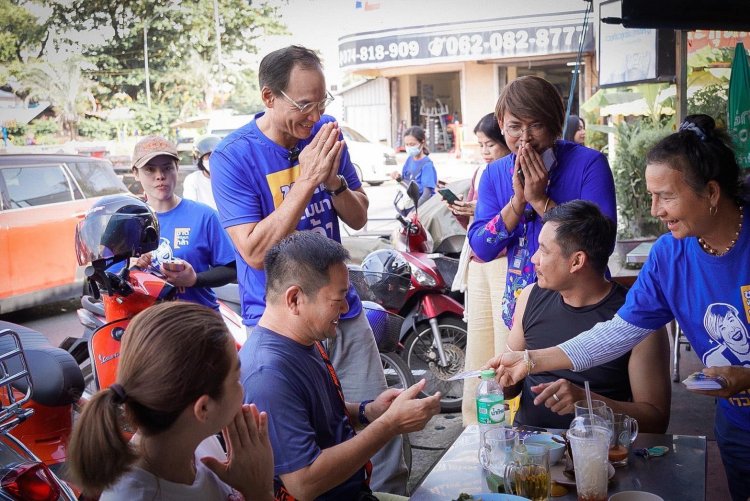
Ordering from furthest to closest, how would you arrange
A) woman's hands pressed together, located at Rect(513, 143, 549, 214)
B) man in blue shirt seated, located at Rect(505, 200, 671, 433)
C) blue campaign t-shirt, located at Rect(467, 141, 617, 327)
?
blue campaign t-shirt, located at Rect(467, 141, 617, 327) < woman's hands pressed together, located at Rect(513, 143, 549, 214) < man in blue shirt seated, located at Rect(505, 200, 671, 433)

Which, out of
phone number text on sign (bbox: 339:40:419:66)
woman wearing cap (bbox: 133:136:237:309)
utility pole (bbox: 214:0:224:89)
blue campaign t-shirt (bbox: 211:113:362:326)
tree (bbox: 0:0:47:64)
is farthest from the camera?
Answer: phone number text on sign (bbox: 339:40:419:66)

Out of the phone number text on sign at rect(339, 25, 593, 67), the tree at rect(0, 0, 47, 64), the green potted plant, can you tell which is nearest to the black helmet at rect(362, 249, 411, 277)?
the green potted plant

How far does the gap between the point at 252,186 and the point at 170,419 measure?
1.39 meters

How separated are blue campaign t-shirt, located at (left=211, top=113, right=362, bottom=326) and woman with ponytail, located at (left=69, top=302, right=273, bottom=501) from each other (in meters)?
1.12

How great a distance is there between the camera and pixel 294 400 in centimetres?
216

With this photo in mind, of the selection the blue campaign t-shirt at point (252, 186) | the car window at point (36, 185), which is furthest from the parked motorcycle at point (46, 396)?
the car window at point (36, 185)

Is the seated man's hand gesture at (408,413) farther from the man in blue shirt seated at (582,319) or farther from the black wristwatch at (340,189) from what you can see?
the black wristwatch at (340,189)

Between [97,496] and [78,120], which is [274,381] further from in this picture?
[78,120]

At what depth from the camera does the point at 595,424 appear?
220 cm

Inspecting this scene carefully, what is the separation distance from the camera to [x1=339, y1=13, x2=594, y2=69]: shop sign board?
17469mm

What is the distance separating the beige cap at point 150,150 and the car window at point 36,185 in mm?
5003

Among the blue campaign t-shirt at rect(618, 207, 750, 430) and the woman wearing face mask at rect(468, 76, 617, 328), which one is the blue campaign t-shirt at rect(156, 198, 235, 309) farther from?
the blue campaign t-shirt at rect(618, 207, 750, 430)

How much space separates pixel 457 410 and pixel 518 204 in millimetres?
2382

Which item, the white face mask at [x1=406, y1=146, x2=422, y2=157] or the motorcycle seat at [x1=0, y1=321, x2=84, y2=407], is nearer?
the motorcycle seat at [x1=0, y1=321, x2=84, y2=407]
